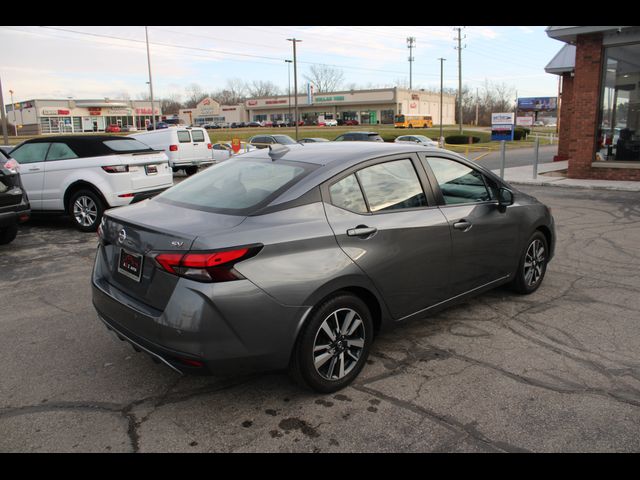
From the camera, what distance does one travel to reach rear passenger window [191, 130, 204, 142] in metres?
18.9

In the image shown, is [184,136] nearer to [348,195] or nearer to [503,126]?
[503,126]

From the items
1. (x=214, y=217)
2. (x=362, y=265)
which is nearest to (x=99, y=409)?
(x=214, y=217)

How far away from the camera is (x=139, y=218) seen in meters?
3.34

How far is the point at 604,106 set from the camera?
1455cm

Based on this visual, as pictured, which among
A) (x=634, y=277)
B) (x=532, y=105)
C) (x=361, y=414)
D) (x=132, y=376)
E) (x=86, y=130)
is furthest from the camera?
(x=86, y=130)

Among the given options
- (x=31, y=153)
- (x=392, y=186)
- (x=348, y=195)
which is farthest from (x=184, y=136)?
(x=348, y=195)

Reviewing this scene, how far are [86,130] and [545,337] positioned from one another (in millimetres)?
101126

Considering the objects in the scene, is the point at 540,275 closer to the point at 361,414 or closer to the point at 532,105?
the point at 361,414

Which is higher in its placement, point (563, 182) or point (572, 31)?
point (572, 31)

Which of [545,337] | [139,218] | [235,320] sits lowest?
[545,337]

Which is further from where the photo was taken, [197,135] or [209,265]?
[197,135]

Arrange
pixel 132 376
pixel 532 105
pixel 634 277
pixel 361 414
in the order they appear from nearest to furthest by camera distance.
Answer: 1. pixel 361 414
2. pixel 132 376
3. pixel 634 277
4. pixel 532 105

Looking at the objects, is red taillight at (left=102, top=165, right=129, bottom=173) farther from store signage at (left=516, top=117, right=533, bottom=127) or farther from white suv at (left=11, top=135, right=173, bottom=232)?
store signage at (left=516, top=117, right=533, bottom=127)

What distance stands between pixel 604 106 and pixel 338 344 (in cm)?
1444
